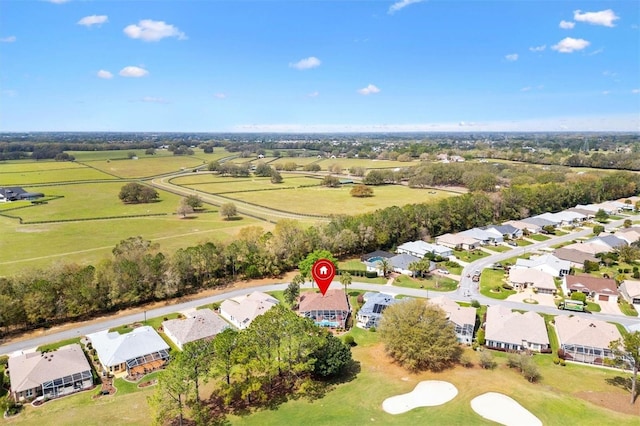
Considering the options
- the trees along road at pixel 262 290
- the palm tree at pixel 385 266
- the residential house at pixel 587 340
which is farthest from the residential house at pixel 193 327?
the residential house at pixel 587 340

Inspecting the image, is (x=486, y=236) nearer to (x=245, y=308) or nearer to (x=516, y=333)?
(x=516, y=333)

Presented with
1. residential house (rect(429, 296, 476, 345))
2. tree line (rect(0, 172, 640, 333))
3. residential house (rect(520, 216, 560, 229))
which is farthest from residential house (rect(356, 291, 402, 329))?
residential house (rect(520, 216, 560, 229))

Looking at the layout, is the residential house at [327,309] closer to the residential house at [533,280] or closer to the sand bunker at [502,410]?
the sand bunker at [502,410]

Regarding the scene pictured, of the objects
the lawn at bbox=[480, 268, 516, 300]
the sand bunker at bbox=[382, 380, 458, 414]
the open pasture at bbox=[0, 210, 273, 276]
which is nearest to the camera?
the sand bunker at bbox=[382, 380, 458, 414]

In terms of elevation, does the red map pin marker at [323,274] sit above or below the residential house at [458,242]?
above

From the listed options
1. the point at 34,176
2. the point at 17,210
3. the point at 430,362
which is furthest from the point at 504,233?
the point at 34,176

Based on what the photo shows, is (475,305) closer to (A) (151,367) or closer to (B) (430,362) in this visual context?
(B) (430,362)

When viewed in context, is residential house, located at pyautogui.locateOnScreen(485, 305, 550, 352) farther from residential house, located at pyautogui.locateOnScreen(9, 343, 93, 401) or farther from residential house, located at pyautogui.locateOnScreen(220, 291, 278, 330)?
residential house, located at pyautogui.locateOnScreen(9, 343, 93, 401)
